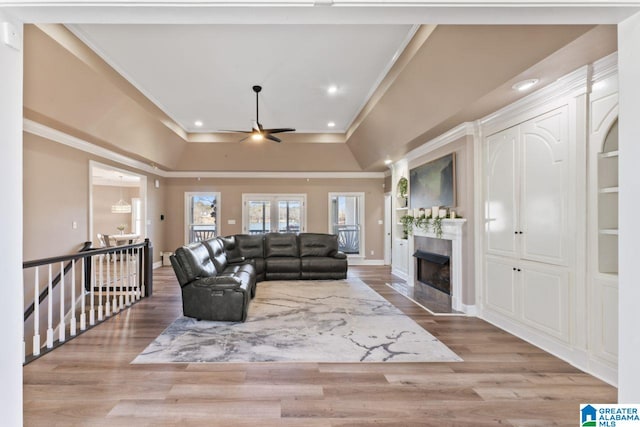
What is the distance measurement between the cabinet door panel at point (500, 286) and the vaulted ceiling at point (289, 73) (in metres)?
1.86

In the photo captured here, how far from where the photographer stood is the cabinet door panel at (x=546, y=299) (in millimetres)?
2783

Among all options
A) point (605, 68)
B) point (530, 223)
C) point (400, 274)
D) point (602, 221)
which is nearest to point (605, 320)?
point (602, 221)

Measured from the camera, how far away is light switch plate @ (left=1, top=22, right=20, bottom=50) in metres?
1.33

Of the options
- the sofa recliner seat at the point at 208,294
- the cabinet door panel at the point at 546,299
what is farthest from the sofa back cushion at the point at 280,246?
the cabinet door panel at the point at 546,299

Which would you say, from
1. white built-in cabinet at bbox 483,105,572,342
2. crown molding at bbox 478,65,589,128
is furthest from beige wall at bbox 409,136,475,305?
crown molding at bbox 478,65,589,128

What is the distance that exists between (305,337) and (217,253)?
104 inches

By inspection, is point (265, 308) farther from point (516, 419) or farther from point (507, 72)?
point (507, 72)

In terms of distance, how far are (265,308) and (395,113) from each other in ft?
11.6

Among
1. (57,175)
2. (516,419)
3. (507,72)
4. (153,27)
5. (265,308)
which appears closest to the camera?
(516,419)

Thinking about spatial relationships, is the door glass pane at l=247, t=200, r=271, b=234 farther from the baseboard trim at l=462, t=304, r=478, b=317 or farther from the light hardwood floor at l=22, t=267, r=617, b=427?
the baseboard trim at l=462, t=304, r=478, b=317

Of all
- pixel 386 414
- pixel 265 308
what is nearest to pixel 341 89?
pixel 265 308

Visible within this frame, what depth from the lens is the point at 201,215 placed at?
28.9 ft

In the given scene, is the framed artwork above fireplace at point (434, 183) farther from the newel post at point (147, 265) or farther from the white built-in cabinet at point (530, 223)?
the newel post at point (147, 265)

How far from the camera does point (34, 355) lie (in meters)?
2.77
